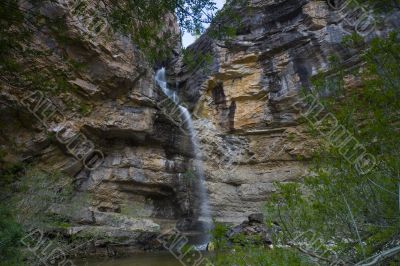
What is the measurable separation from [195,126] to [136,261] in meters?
11.3

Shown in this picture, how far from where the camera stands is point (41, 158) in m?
16.7

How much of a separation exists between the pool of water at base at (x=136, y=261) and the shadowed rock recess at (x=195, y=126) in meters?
1.96

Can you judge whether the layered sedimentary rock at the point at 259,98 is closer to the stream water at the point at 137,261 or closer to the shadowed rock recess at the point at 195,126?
the shadowed rock recess at the point at 195,126

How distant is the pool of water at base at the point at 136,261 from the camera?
11156mm

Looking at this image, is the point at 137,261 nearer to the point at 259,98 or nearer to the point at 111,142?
the point at 111,142

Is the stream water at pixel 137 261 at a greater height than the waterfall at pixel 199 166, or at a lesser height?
lesser

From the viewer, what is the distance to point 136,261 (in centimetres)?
1193

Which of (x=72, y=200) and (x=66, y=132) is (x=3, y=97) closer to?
(x=66, y=132)

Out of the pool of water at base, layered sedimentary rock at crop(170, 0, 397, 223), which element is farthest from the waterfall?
the pool of water at base

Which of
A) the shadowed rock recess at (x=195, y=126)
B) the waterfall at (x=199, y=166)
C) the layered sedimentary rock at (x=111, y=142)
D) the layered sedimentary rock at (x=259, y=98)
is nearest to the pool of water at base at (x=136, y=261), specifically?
the layered sedimentary rock at (x=111, y=142)

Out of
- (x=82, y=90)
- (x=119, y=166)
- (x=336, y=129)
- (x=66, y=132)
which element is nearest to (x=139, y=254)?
(x=119, y=166)

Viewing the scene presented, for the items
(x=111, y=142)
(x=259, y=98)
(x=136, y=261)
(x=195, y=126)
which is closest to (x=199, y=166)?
(x=195, y=126)

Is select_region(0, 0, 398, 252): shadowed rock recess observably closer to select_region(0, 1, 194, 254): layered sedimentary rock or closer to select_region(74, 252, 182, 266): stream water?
select_region(0, 1, 194, 254): layered sedimentary rock

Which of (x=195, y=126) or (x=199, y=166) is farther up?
(x=195, y=126)
